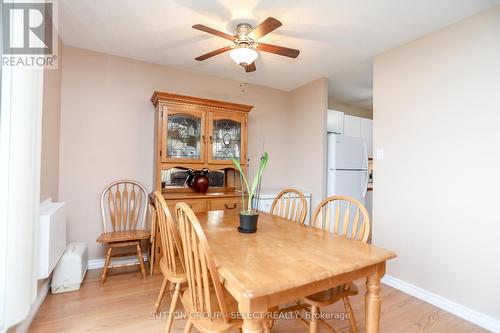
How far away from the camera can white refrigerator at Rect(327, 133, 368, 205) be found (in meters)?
3.26

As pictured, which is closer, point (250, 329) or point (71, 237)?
point (250, 329)

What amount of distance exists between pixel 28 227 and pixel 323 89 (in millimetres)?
3207

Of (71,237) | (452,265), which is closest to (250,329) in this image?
(452,265)

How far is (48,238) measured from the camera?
165 cm

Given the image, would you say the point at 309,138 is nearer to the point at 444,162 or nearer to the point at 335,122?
the point at 335,122

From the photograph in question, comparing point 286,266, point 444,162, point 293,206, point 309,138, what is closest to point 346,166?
point 309,138

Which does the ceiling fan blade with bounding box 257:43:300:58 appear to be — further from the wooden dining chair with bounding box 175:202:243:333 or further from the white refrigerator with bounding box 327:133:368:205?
the white refrigerator with bounding box 327:133:368:205

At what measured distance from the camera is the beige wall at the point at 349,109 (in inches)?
172

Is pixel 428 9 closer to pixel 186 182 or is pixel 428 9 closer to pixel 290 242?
pixel 290 242

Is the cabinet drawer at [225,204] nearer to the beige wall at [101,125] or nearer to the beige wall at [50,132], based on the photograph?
the beige wall at [101,125]

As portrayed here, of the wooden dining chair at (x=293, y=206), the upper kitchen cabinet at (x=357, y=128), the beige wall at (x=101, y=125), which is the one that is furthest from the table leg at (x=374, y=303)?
the upper kitchen cabinet at (x=357, y=128)

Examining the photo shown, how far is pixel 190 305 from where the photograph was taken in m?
1.18

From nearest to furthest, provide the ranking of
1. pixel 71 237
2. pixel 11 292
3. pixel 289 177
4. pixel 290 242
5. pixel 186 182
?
pixel 11 292
pixel 290 242
pixel 71 237
pixel 186 182
pixel 289 177

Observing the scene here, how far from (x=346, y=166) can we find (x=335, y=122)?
0.69 metres
